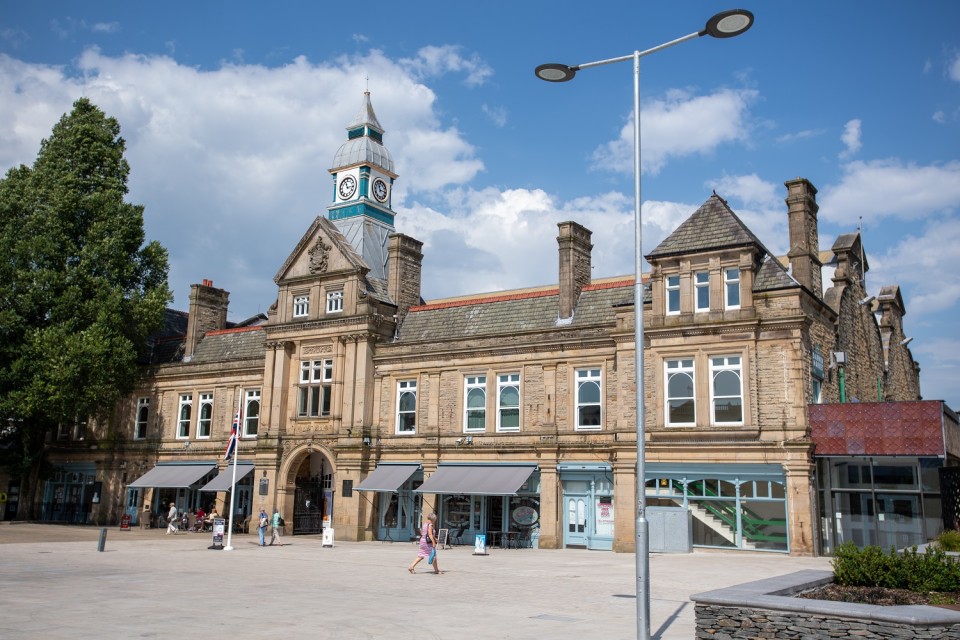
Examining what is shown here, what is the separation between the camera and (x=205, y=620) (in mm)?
13961

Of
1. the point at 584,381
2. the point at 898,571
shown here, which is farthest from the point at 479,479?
the point at 898,571

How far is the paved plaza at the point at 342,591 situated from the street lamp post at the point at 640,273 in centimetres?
149

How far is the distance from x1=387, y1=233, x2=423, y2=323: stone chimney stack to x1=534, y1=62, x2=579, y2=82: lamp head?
25.9 meters

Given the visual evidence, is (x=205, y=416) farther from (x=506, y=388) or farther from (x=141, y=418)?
(x=506, y=388)

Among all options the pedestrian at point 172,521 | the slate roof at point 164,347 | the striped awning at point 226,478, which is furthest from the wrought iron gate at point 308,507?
the slate roof at point 164,347

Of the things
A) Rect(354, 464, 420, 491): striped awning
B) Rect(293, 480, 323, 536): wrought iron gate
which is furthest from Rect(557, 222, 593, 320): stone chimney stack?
Rect(293, 480, 323, 536): wrought iron gate

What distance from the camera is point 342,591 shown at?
18.3 metres

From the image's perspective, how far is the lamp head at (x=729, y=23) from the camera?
490 inches

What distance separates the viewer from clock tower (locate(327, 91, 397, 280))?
43.2 m

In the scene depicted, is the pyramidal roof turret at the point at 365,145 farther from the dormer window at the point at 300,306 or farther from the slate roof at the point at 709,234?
the slate roof at the point at 709,234

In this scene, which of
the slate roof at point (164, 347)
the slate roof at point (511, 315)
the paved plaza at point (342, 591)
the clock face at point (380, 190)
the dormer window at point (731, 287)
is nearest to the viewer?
the paved plaza at point (342, 591)

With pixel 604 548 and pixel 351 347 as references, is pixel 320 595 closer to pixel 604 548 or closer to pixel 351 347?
pixel 604 548

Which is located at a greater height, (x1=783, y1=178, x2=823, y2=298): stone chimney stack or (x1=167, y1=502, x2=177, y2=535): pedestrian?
(x1=783, y1=178, x2=823, y2=298): stone chimney stack

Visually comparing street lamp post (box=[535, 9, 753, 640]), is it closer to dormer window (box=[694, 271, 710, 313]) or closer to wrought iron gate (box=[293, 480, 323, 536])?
dormer window (box=[694, 271, 710, 313])
